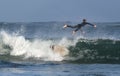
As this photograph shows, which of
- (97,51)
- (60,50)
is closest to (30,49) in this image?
(60,50)

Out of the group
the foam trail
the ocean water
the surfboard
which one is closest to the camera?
the ocean water

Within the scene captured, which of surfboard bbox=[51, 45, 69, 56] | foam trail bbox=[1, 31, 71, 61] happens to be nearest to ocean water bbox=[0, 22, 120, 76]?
foam trail bbox=[1, 31, 71, 61]

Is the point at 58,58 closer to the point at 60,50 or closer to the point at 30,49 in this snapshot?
the point at 60,50

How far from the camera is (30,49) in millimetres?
45500

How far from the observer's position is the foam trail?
4197 cm

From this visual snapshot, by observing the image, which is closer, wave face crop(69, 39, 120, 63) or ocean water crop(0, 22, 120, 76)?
ocean water crop(0, 22, 120, 76)

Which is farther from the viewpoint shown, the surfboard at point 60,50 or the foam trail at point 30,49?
the surfboard at point 60,50

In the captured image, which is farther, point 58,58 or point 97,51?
point 97,51

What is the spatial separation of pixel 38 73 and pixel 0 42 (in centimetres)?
1731

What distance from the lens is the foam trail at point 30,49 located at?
138 ft

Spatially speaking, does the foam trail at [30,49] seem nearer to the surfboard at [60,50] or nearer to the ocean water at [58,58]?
the ocean water at [58,58]

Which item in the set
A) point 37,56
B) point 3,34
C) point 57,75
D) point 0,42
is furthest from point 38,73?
point 3,34

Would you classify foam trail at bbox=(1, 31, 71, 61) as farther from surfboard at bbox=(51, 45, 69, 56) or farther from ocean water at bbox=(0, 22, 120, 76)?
surfboard at bbox=(51, 45, 69, 56)

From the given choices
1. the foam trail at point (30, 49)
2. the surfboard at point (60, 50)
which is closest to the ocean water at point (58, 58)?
the foam trail at point (30, 49)
